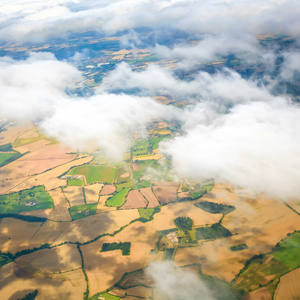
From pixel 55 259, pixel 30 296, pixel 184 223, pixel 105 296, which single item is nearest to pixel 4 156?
pixel 55 259

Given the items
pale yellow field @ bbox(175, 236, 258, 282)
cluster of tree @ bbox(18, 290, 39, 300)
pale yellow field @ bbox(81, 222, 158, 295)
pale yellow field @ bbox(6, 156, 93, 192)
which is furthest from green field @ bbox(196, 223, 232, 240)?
pale yellow field @ bbox(6, 156, 93, 192)

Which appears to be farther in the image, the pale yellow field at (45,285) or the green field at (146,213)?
the green field at (146,213)

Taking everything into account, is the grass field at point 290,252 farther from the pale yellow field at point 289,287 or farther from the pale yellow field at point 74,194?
the pale yellow field at point 74,194

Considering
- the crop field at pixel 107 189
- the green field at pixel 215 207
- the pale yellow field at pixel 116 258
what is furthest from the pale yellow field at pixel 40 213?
the green field at pixel 215 207

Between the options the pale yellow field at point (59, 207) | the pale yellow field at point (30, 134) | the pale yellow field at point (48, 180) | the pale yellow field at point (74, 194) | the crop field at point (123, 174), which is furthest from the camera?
the pale yellow field at point (30, 134)

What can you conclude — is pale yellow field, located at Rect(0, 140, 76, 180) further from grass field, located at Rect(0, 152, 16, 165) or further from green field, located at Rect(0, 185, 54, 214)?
green field, located at Rect(0, 185, 54, 214)

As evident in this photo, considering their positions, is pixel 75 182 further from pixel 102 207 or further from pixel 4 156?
pixel 4 156

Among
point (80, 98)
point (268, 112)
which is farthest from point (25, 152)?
point (268, 112)
